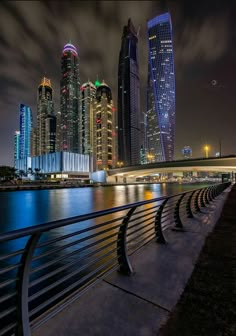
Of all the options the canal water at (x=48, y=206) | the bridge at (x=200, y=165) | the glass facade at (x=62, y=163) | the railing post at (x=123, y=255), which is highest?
the glass facade at (x=62, y=163)

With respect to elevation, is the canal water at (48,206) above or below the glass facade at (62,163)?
below

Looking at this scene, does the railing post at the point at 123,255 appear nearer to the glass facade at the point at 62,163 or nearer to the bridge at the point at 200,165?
the bridge at the point at 200,165

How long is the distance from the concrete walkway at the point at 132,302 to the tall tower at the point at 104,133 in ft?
562

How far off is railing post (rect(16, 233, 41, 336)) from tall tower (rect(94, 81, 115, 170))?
567 feet

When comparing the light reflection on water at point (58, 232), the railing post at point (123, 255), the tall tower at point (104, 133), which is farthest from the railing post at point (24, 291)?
the tall tower at point (104, 133)

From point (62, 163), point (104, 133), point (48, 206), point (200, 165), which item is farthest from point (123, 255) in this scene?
point (104, 133)

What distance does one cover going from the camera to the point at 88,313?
2561mm

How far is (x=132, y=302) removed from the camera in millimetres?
2826

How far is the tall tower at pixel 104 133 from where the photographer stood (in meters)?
180

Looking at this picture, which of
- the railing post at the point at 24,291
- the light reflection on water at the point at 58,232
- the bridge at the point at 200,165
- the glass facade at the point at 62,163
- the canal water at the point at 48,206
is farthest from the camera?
the glass facade at the point at 62,163

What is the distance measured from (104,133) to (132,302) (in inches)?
7106

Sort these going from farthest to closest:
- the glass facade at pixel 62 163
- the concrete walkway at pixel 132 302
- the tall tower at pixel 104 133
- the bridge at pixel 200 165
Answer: the tall tower at pixel 104 133, the glass facade at pixel 62 163, the bridge at pixel 200 165, the concrete walkway at pixel 132 302

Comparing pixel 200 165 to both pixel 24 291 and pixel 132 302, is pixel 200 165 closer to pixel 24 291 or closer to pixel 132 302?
pixel 132 302

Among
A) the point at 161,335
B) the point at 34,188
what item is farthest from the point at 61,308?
the point at 34,188
